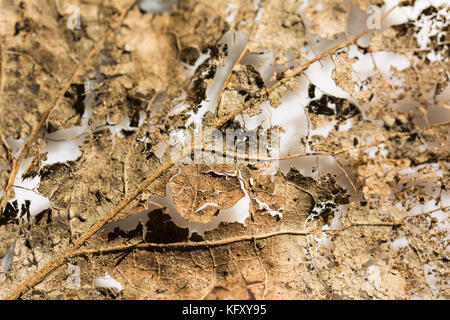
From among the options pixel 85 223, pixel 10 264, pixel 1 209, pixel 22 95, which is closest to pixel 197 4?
pixel 22 95

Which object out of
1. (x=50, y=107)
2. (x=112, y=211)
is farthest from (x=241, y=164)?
(x=50, y=107)

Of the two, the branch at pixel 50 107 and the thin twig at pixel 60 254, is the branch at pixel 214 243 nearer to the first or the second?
the thin twig at pixel 60 254

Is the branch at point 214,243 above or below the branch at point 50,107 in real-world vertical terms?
below

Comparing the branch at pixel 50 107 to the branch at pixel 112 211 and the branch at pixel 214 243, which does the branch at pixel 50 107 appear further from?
the branch at pixel 214 243

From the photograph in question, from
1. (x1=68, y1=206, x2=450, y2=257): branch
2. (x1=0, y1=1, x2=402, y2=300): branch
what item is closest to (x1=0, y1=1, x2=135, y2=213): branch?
(x1=0, y1=1, x2=402, y2=300): branch

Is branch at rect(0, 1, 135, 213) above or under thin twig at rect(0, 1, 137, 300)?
above

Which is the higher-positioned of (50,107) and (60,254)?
(50,107)

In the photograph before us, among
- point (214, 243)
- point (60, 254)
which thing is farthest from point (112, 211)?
point (214, 243)

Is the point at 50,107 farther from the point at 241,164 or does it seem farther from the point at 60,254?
the point at 241,164

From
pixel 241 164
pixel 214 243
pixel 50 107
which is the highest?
pixel 50 107

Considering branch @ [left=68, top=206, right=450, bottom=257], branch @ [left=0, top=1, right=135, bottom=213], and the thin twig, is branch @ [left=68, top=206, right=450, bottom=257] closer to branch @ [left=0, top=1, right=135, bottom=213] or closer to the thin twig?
the thin twig

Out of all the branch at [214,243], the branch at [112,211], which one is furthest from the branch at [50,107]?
the branch at [214,243]
